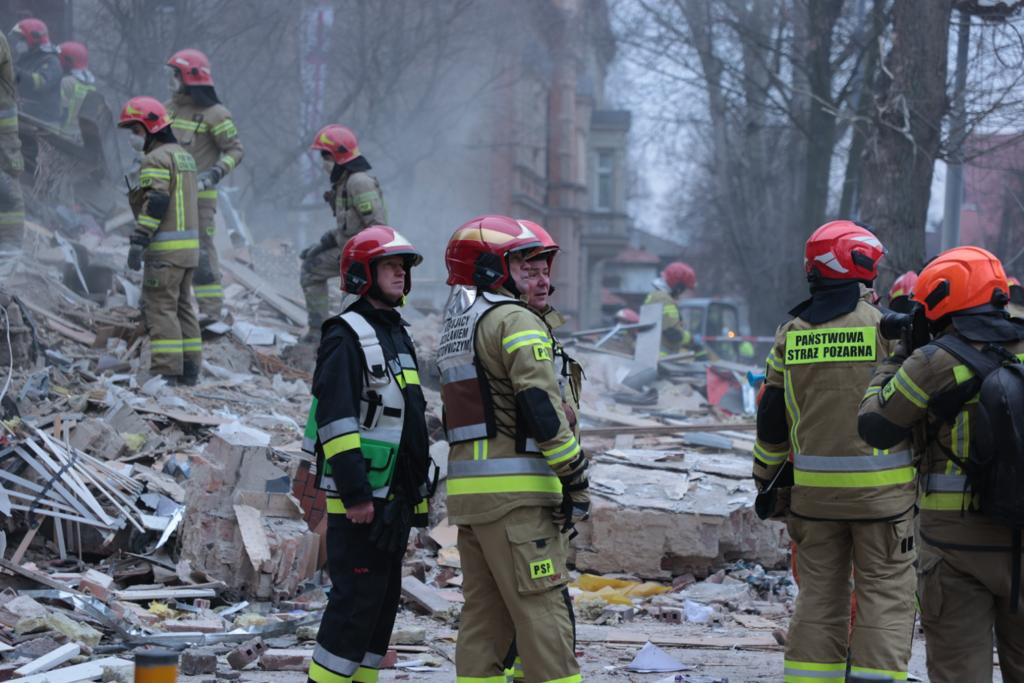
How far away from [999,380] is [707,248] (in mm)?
45749

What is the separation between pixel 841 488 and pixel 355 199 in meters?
6.49

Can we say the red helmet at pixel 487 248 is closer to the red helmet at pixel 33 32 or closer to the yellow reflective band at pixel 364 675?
the yellow reflective band at pixel 364 675

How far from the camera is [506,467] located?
176 inches

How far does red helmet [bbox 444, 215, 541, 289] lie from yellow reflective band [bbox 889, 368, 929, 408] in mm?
1437

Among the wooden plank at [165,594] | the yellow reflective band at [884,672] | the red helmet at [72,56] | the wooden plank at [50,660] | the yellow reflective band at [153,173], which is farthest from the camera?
the red helmet at [72,56]

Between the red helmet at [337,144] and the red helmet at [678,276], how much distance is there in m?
6.37

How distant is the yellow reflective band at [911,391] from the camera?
13.9 feet

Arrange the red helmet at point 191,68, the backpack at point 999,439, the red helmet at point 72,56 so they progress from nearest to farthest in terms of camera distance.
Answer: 1. the backpack at point 999,439
2. the red helmet at point 191,68
3. the red helmet at point 72,56

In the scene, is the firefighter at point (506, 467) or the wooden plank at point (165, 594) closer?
the firefighter at point (506, 467)

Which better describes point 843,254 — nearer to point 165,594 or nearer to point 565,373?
point 565,373

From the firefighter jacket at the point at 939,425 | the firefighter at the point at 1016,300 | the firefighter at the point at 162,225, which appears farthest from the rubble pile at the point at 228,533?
the firefighter at the point at 1016,300

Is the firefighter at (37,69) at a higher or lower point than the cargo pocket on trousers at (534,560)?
higher

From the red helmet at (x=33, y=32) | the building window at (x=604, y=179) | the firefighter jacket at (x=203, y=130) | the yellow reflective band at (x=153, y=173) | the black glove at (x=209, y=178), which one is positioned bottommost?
the yellow reflective band at (x=153, y=173)

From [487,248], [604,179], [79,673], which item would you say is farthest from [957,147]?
[604,179]
